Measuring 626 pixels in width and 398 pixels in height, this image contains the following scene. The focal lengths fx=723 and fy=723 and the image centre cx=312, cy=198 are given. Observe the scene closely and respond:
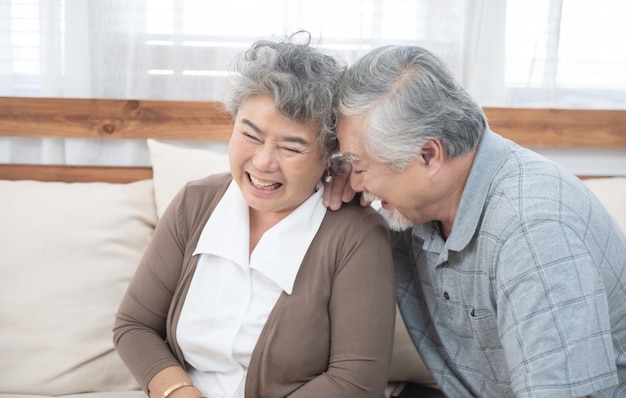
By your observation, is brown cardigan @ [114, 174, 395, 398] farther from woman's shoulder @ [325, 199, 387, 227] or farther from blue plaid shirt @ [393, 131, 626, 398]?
blue plaid shirt @ [393, 131, 626, 398]

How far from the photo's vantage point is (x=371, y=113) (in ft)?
4.60

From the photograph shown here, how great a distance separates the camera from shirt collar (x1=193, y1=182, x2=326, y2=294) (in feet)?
5.16

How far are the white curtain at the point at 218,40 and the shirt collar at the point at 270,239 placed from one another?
82cm

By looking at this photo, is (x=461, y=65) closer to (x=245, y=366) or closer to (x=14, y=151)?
(x=245, y=366)

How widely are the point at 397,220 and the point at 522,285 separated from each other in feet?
1.15

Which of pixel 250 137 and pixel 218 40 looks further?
pixel 218 40

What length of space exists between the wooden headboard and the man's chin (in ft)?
2.87

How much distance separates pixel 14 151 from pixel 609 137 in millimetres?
1948

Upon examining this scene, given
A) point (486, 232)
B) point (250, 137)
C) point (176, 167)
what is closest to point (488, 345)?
point (486, 232)

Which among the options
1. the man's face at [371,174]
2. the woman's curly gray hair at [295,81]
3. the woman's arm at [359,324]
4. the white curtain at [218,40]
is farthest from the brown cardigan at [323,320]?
the white curtain at [218,40]

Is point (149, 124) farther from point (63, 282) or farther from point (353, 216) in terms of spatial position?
point (353, 216)

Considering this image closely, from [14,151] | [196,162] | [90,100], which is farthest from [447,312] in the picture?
[14,151]

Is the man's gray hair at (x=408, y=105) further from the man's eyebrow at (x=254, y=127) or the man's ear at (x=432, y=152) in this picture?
the man's eyebrow at (x=254, y=127)

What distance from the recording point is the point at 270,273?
1.56 meters
